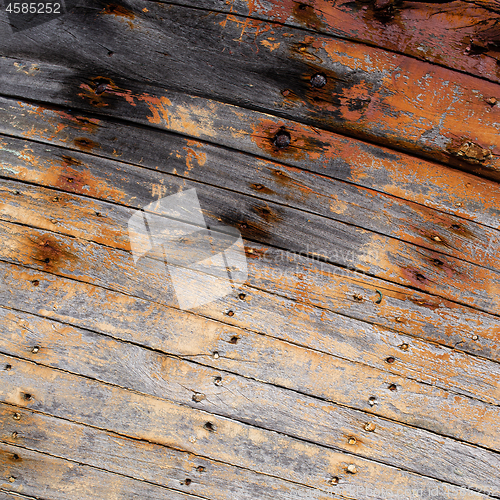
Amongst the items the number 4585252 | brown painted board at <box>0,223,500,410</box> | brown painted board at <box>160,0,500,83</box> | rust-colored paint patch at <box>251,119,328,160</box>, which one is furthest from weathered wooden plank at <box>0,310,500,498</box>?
brown painted board at <box>160,0,500,83</box>

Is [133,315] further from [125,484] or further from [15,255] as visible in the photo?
[125,484]

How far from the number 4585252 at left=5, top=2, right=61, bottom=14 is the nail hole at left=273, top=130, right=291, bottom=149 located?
1.47 meters

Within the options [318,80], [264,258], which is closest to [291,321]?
[264,258]

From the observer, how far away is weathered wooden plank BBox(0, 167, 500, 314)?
1753mm

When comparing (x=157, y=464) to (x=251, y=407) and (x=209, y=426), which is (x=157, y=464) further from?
(x=251, y=407)

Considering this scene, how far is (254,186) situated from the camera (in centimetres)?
178

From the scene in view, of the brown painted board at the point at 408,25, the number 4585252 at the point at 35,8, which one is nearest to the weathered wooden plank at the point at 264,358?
the number 4585252 at the point at 35,8

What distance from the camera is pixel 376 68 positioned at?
1724 millimetres

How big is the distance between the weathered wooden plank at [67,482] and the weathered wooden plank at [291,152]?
61.9 inches

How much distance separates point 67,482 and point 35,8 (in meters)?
2.72

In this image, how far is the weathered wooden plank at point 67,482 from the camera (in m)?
1.74

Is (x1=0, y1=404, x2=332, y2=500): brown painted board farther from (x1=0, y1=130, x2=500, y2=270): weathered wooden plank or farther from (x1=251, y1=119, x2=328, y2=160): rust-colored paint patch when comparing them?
(x1=251, y1=119, x2=328, y2=160): rust-colored paint patch

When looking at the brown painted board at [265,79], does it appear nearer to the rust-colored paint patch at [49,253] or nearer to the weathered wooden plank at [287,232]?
the weathered wooden plank at [287,232]

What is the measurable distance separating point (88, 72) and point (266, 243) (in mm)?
1429
